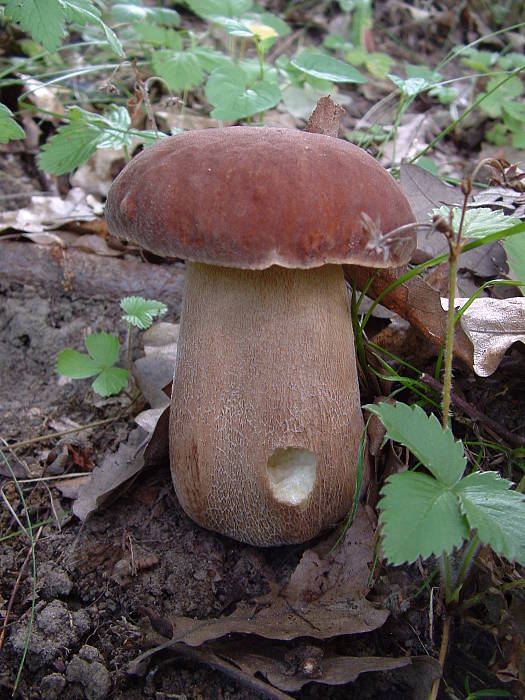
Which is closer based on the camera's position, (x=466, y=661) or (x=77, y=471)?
(x=466, y=661)

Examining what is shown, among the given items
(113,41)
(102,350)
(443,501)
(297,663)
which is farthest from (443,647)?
(113,41)

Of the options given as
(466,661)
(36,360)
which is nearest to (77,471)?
(36,360)

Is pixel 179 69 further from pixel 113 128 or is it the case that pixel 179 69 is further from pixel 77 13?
pixel 77 13

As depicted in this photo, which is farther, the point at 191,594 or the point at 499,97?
the point at 499,97

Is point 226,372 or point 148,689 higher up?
point 226,372

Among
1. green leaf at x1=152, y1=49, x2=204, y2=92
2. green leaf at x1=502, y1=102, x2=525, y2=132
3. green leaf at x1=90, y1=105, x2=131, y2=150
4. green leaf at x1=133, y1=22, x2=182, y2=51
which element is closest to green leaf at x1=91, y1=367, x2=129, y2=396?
green leaf at x1=90, y1=105, x2=131, y2=150

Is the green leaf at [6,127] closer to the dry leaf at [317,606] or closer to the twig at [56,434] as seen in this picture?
the twig at [56,434]

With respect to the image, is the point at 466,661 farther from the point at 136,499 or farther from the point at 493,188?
the point at 493,188
